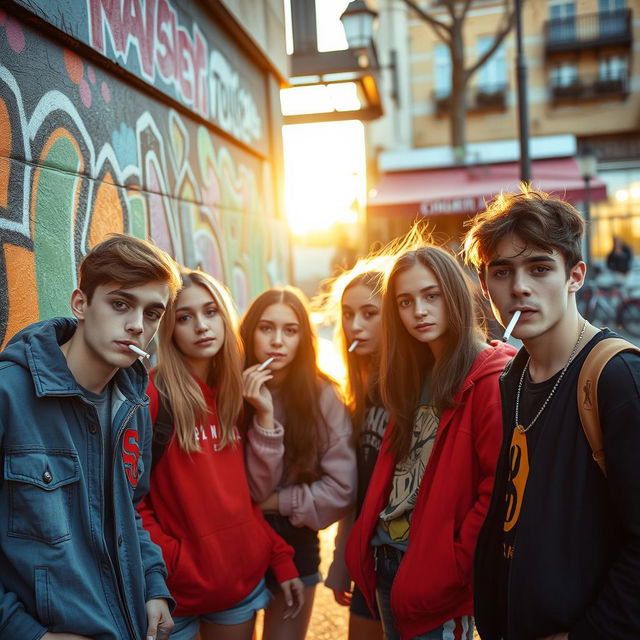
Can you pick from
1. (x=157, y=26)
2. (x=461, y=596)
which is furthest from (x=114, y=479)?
(x=157, y=26)

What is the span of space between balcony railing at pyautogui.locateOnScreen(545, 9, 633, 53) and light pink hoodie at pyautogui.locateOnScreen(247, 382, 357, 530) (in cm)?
2247

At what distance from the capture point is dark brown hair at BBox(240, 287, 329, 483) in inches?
108

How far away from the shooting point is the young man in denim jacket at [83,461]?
1574 mm

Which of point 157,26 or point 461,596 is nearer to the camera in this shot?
point 461,596

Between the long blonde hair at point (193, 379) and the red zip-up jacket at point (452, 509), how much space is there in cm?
84

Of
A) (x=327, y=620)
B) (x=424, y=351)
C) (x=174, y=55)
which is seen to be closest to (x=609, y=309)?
(x=327, y=620)

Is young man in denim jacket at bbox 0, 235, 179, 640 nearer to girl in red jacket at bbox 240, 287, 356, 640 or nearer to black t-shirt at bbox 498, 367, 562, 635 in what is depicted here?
girl in red jacket at bbox 240, 287, 356, 640

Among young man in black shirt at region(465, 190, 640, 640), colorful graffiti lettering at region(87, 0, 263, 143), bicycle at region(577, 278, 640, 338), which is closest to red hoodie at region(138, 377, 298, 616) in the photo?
young man in black shirt at region(465, 190, 640, 640)

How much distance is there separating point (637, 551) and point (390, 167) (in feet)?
56.0

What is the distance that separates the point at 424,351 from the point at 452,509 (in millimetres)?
709

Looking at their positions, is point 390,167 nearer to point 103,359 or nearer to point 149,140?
point 149,140

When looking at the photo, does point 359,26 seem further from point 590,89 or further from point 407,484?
point 590,89

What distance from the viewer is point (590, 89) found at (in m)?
21.2

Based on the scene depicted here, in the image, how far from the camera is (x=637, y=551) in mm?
1460
